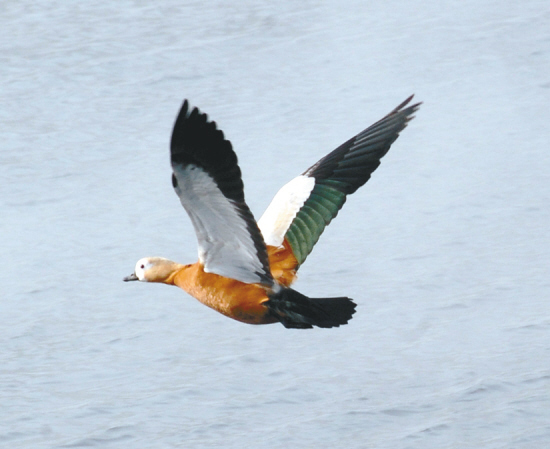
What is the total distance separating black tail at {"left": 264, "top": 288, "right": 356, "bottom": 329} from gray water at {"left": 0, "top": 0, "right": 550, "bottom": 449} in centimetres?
144

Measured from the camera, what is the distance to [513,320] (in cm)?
845

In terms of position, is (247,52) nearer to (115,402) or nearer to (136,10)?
(136,10)

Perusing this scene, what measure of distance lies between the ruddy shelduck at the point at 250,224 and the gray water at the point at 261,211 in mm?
1337

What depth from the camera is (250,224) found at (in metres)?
5.70

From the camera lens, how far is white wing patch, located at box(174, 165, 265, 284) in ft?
17.9

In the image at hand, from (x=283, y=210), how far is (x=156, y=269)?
824 millimetres

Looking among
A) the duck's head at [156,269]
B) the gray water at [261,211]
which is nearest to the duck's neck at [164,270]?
the duck's head at [156,269]

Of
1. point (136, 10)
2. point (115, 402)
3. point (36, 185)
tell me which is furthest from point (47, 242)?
point (136, 10)

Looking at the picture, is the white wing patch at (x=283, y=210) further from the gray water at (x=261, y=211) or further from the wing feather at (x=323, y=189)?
the gray water at (x=261, y=211)

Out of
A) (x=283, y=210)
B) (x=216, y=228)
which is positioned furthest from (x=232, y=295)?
(x=283, y=210)

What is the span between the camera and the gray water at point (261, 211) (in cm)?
766

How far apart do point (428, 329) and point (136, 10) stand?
21.7 feet

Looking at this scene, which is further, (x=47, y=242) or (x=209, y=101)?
(x=209, y=101)

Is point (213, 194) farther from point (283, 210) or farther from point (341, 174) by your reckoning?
point (341, 174)
